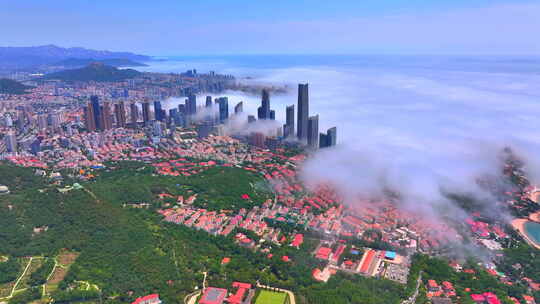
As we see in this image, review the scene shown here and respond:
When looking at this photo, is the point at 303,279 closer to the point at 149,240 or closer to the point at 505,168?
the point at 149,240

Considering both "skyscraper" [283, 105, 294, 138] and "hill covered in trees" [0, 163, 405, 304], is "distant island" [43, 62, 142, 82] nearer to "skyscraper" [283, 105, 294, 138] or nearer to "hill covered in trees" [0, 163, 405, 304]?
"skyscraper" [283, 105, 294, 138]

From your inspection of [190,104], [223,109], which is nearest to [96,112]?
[190,104]

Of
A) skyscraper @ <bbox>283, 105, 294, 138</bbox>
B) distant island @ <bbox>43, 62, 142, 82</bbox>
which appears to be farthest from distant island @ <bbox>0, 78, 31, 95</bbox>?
skyscraper @ <bbox>283, 105, 294, 138</bbox>

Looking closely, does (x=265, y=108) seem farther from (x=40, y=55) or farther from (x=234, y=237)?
(x=40, y=55)

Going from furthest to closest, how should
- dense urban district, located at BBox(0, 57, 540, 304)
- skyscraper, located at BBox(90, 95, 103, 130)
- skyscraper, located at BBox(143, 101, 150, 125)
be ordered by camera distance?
skyscraper, located at BBox(143, 101, 150, 125) < skyscraper, located at BBox(90, 95, 103, 130) < dense urban district, located at BBox(0, 57, 540, 304)

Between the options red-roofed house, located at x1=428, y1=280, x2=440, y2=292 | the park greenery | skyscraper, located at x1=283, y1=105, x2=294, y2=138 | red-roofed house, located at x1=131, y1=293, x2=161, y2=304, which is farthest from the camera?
skyscraper, located at x1=283, y1=105, x2=294, y2=138

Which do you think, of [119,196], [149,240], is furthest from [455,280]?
[119,196]
